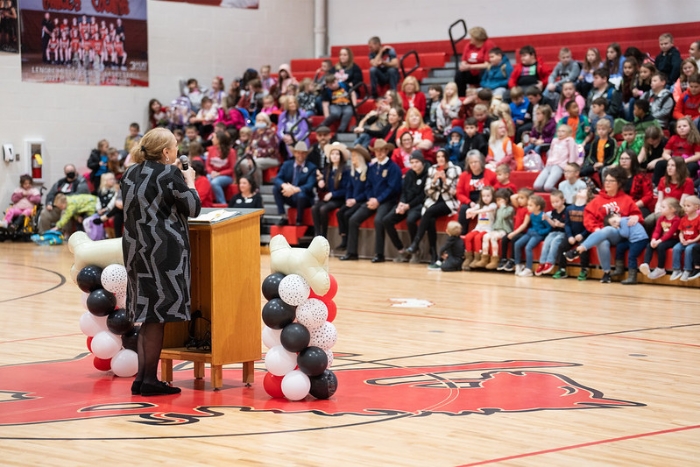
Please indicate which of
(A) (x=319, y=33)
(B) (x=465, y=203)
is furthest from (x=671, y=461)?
(A) (x=319, y=33)

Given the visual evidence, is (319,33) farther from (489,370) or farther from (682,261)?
(489,370)

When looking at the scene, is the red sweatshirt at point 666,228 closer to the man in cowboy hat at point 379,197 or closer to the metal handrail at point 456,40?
the man in cowboy hat at point 379,197

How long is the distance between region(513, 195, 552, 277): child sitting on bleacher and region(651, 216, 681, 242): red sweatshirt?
143 centimetres

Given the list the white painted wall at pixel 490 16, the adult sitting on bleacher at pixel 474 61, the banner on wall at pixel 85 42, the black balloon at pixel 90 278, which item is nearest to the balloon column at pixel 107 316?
the black balloon at pixel 90 278

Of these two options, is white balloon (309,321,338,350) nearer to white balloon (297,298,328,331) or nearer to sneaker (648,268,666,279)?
white balloon (297,298,328,331)

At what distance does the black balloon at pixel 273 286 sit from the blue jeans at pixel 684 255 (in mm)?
6880

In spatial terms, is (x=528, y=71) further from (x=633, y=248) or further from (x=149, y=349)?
(x=149, y=349)

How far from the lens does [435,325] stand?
8.59 meters

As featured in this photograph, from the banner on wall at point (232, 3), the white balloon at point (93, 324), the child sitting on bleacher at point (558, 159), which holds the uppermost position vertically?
the banner on wall at point (232, 3)

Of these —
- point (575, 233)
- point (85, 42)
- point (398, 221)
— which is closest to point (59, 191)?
point (85, 42)

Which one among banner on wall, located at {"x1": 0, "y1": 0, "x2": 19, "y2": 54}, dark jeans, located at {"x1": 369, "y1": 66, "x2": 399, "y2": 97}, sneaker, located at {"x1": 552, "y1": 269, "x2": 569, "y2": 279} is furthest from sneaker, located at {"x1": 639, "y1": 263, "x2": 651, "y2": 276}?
banner on wall, located at {"x1": 0, "y1": 0, "x2": 19, "y2": 54}

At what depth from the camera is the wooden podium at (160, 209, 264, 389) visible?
226 inches

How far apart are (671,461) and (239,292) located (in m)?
2.50

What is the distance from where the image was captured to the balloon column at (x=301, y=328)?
5574mm
